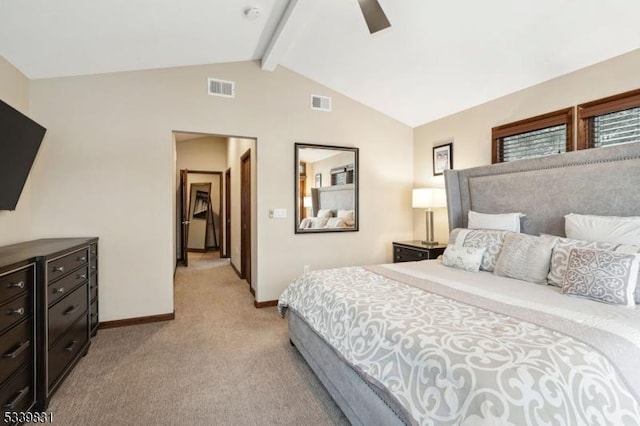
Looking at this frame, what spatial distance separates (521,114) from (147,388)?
410 centimetres

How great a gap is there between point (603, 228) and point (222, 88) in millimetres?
3789

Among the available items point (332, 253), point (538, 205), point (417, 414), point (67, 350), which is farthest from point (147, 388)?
point (538, 205)

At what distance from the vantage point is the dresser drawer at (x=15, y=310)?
61.8 inches

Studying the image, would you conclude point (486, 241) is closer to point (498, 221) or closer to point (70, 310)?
point (498, 221)

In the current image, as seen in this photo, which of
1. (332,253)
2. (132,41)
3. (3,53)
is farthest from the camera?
(332,253)

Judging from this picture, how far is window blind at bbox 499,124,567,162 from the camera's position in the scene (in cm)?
298

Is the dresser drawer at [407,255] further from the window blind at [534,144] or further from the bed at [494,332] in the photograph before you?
the window blind at [534,144]

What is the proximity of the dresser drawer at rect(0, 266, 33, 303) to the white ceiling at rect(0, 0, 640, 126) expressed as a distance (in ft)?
5.79

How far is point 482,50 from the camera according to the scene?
2.89 metres

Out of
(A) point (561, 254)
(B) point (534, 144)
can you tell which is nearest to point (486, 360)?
(A) point (561, 254)

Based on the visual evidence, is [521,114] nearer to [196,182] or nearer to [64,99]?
[64,99]

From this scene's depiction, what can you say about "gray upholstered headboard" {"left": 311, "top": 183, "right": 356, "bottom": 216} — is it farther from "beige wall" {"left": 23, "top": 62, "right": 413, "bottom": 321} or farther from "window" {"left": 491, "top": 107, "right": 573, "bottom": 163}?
"window" {"left": 491, "top": 107, "right": 573, "bottom": 163}

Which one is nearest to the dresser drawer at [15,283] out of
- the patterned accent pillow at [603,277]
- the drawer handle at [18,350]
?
the drawer handle at [18,350]

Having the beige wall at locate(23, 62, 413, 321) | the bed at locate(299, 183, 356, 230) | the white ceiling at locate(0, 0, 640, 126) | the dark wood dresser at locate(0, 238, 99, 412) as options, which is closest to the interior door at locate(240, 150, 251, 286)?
the beige wall at locate(23, 62, 413, 321)
